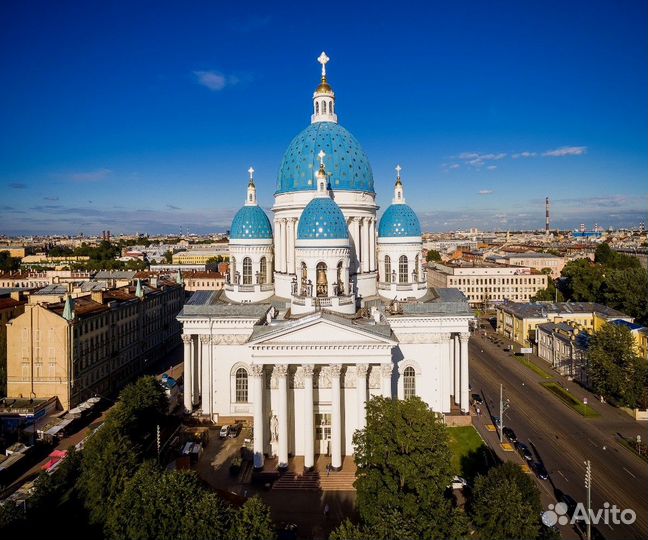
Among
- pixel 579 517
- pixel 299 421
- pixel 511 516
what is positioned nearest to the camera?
pixel 511 516

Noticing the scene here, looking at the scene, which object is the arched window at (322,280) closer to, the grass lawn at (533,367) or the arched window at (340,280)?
the arched window at (340,280)

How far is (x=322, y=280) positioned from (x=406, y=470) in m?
17.4

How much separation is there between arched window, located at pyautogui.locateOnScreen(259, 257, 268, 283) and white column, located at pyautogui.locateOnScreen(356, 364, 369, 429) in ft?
56.7

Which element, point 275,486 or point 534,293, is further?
point 534,293

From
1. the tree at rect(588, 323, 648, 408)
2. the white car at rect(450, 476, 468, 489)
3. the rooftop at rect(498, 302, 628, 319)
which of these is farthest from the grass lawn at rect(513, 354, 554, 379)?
the white car at rect(450, 476, 468, 489)

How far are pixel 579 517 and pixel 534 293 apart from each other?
87.2 meters

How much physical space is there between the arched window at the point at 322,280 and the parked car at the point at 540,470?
1988 cm

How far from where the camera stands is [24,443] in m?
41.0

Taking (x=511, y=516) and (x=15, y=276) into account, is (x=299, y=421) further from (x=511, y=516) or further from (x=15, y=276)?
(x=15, y=276)

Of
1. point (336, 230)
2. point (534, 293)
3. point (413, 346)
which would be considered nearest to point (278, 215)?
point (336, 230)

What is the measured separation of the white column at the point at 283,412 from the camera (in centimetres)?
3438

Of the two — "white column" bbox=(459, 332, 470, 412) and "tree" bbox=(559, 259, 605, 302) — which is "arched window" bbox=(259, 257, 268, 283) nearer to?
"white column" bbox=(459, 332, 470, 412)

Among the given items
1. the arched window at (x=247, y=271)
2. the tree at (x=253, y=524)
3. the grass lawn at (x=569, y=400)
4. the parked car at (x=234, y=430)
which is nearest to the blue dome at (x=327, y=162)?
the arched window at (x=247, y=271)

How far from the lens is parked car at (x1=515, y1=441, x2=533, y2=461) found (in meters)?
38.0
